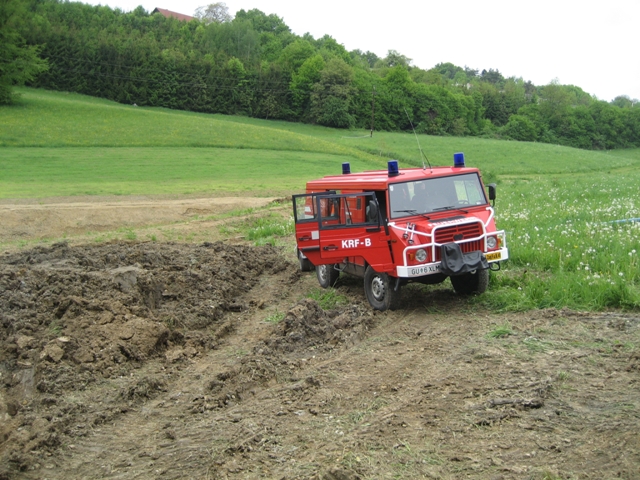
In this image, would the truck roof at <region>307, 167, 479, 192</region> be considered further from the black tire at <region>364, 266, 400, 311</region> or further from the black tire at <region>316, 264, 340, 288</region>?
the black tire at <region>316, 264, 340, 288</region>

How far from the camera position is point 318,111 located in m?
91.3

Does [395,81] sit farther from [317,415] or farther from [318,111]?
[317,415]

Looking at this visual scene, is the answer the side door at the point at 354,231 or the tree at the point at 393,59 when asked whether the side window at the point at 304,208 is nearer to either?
the side door at the point at 354,231

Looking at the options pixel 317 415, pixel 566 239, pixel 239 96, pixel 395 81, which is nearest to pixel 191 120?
pixel 239 96

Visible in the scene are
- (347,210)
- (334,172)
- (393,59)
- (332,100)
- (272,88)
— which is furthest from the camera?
(393,59)

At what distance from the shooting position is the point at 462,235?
9859 millimetres

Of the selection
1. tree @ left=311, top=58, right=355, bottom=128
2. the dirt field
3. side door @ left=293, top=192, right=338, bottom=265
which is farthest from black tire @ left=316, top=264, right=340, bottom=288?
tree @ left=311, top=58, right=355, bottom=128

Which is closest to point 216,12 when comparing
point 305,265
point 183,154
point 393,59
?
point 393,59

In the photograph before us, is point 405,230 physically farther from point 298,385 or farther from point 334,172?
point 334,172

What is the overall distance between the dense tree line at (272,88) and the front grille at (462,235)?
7220 cm

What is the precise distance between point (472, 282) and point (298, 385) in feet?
14.6

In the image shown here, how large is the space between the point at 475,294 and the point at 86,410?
637 cm

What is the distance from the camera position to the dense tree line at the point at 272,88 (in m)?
86.7

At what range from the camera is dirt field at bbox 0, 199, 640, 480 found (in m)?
5.39
